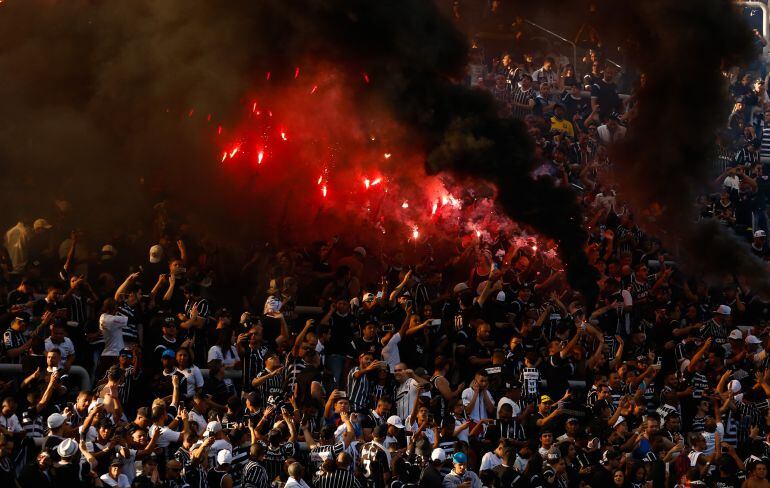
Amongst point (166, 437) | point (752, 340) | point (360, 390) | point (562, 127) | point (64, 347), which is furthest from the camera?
point (562, 127)

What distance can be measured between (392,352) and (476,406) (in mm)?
1204

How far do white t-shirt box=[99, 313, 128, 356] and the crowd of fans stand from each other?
0.08 feet

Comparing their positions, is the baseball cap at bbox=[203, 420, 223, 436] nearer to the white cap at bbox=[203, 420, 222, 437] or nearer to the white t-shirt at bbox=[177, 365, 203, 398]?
the white cap at bbox=[203, 420, 222, 437]

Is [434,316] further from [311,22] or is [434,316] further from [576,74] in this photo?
[576,74]

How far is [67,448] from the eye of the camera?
449 inches

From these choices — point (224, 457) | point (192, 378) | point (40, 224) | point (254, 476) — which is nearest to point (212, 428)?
point (224, 457)

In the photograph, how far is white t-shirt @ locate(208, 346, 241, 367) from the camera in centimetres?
1430

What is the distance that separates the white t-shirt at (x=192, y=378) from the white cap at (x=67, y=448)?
7.16ft

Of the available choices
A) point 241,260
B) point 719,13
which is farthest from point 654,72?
point 241,260

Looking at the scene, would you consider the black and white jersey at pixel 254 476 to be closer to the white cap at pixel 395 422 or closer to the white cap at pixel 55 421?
the white cap at pixel 395 422

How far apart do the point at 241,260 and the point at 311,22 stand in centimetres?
356

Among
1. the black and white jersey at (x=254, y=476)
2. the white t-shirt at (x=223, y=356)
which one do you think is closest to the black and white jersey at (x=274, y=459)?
the black and white jersey at (x=254, y=476)

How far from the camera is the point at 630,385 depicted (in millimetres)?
16266

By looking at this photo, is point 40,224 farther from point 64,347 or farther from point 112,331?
point 64,347
